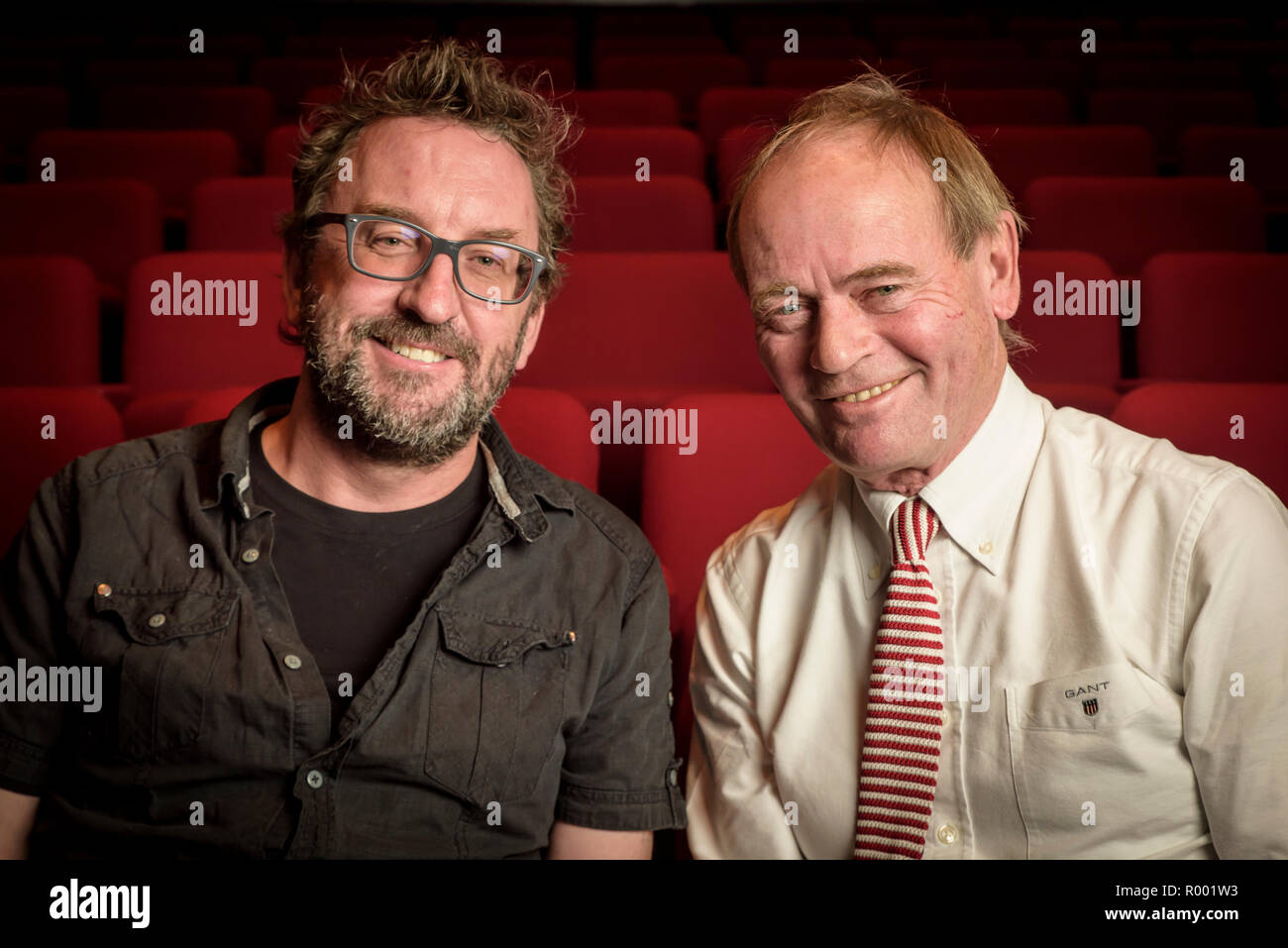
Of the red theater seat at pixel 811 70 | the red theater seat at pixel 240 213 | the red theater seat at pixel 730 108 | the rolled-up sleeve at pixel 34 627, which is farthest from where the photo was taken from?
the red theater seat at pixel 811 70

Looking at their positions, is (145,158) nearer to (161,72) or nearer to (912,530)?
(161,72)

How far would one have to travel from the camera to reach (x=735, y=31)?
9.03ft

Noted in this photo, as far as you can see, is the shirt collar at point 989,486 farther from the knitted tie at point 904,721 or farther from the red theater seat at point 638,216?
the red theater seat at point 638,216

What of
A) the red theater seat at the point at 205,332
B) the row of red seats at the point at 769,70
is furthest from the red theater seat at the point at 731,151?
the red theater seat at the point at 205,332

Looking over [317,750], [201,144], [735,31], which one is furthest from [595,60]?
[317,750]

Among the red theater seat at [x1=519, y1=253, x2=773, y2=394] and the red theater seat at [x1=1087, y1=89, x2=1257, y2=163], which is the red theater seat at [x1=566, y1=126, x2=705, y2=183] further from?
the red theater seat at [x1=1087, y1=89, x2=1257, y2=163]

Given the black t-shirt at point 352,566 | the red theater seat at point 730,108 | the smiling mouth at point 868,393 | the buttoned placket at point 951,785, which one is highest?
the red theater seat at point 730,108

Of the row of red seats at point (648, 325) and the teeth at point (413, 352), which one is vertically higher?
the row of red seats at point (648, 325)

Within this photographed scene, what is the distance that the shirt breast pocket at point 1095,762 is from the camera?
0.58 meters

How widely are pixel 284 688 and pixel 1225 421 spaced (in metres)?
0.69

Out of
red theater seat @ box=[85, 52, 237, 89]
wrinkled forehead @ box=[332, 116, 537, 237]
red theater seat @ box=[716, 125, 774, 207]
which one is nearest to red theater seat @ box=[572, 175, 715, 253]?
red theater seat @ box=[716, 125, 774, 207]

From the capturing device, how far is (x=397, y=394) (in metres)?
0.67

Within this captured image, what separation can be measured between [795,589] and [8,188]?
1.33 meters

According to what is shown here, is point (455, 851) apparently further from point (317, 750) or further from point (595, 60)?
point (595, 60)
